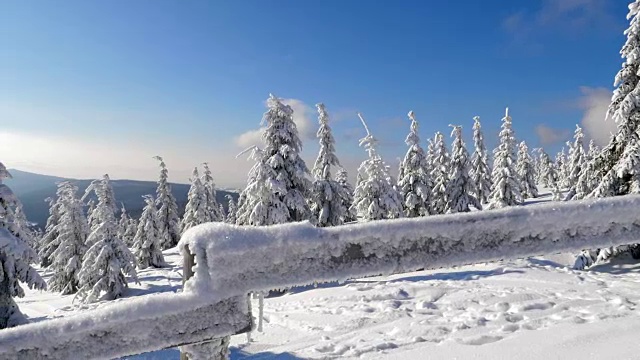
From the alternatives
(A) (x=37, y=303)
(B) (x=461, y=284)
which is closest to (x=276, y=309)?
(B) (x=461, y=284)

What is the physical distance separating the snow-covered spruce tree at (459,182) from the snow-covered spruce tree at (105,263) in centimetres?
2792

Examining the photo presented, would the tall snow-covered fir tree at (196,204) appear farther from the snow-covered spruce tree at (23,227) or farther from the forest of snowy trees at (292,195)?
the snow-covered spruce tree at (23,227)

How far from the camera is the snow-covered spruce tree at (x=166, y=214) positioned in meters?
44.8

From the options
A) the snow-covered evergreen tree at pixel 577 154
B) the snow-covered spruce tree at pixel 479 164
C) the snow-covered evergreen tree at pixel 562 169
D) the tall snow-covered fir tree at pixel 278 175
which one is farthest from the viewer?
the snow-covered evergreen tree at pixel 562 169

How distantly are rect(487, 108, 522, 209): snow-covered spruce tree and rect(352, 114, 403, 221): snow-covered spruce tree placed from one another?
15.0m

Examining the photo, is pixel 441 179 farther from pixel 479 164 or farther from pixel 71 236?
pixel 71 236

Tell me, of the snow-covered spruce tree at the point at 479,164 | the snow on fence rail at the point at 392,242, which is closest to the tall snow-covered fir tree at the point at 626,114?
the snow on fence rail at the point at 392,242

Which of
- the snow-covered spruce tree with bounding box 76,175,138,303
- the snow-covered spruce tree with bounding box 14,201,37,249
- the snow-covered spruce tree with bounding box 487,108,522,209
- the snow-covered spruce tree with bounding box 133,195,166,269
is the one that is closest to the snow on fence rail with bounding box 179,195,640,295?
the snow-covered spruce tree with bounding box 14,201,37,249

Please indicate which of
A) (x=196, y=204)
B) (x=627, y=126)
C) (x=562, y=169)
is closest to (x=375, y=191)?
(x=627, y=126)

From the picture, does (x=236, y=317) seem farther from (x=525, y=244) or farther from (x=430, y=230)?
(x=525, y=244)

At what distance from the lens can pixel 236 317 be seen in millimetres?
1662

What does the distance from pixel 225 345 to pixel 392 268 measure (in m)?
0.83

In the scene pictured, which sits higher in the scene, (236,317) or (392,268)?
(392,268)

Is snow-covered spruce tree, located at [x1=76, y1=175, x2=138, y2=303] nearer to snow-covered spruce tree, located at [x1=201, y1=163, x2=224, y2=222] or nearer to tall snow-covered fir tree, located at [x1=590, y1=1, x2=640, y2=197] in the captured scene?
snow-covered spruce tree, located at [x1=201, y1=163, x2=224, y2=222]
